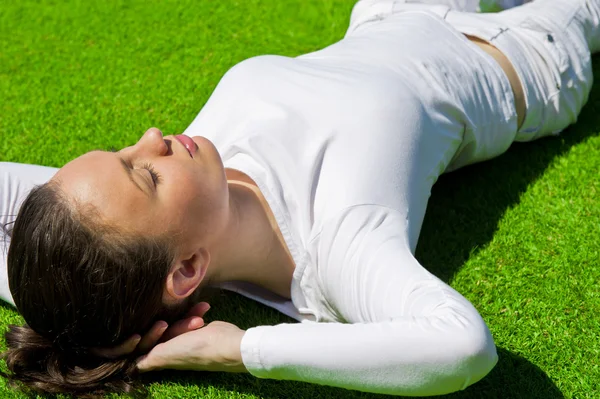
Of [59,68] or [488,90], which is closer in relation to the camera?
[488,90]

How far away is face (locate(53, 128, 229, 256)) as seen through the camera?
2.19 meters

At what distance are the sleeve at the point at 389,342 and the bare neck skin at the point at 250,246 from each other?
0.41m

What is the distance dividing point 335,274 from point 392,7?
1.76 m

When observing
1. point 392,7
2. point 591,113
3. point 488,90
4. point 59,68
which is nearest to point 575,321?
point 488,90

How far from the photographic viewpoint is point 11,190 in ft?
9.59

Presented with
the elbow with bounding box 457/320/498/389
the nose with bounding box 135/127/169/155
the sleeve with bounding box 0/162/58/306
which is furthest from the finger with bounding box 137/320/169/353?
the elbow with bounding box 457/320/498/389

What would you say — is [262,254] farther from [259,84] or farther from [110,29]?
[110,29]

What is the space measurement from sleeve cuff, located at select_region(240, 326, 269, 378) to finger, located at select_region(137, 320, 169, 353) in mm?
368

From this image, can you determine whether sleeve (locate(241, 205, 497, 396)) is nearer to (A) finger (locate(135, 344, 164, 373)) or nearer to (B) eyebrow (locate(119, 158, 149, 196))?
(A) finger (locate(135, 344, 164, 373))

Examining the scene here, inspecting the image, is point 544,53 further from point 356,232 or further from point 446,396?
point 446,396

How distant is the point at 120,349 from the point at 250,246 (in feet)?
1.94

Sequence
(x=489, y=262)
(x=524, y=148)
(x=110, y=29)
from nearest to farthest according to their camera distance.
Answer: (x=489, y=262)
(x=524, y=148)
(x=110, y=29)

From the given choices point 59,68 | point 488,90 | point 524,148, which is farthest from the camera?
point 59,68

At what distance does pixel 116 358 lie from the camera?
94.7 inches
